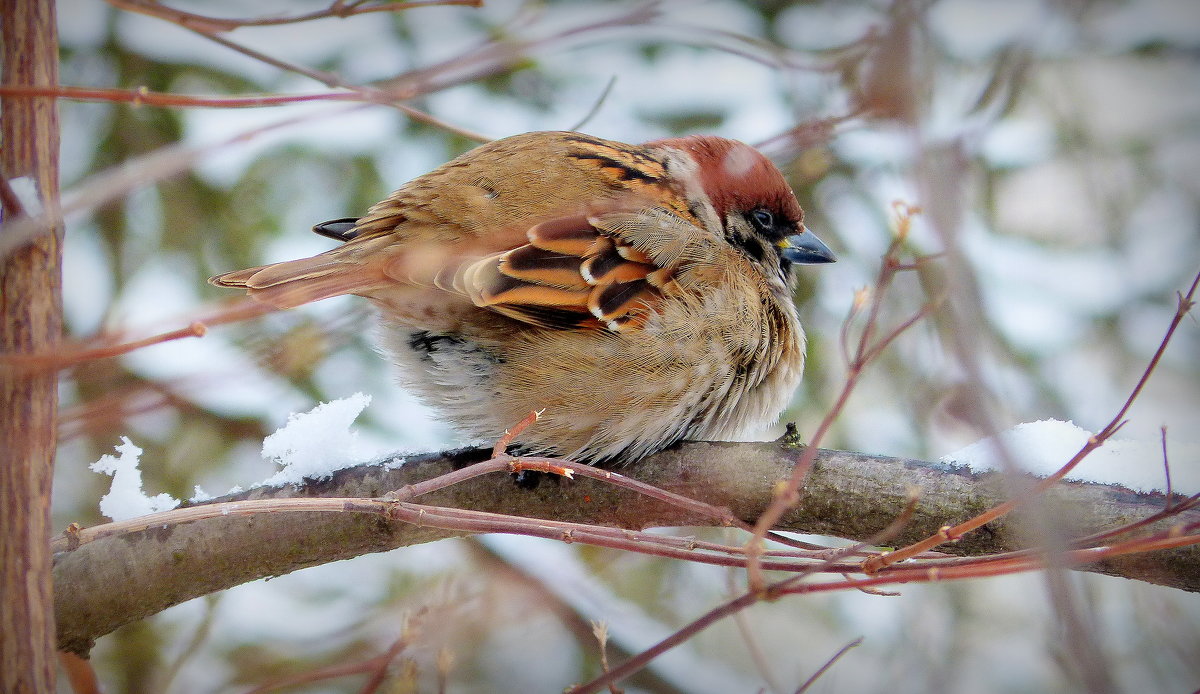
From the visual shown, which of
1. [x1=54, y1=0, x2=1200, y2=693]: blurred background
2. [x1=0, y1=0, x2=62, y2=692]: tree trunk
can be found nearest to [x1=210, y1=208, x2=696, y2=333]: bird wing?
[x1=0, y1=0, x2=62, y2=692]: tree trunk

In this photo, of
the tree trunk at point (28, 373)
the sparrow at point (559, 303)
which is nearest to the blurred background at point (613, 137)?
the sparrow at point (559, 303)

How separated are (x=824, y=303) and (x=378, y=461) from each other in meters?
2.45

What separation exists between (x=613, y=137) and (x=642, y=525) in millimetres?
2528


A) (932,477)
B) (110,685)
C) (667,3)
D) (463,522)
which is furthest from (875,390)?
(110,685)

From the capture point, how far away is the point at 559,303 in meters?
2.68

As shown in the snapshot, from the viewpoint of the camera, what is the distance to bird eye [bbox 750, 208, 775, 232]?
3.37m

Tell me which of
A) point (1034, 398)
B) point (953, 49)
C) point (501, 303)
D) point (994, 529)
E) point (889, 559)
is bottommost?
point (889, 559)

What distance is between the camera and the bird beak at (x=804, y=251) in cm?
338

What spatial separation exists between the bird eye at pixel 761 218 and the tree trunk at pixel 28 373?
2327mm

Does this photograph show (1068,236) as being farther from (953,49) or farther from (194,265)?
(194,265)

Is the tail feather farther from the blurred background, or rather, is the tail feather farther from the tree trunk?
the blurred background

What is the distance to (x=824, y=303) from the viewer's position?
14.1 ft

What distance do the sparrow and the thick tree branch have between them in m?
0.29

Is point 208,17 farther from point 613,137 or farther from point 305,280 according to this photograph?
point 613,137
